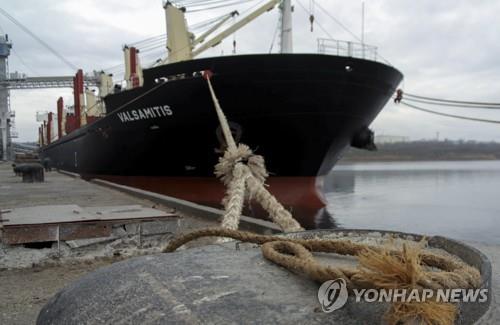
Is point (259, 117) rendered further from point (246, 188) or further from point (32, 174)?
point (32, 174)

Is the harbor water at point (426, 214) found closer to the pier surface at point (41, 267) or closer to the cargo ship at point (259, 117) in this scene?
the cargo ship at point (259, 117)

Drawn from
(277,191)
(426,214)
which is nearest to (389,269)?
(277,191)

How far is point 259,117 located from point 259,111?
0.15 metres

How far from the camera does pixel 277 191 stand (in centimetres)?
1219

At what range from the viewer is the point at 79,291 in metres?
1.40

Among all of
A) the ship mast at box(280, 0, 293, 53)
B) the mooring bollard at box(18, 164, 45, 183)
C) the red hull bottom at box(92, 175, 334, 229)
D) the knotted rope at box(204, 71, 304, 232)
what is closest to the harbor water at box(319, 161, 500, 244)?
the red hull bottom at box(92, 175, 334, 229)

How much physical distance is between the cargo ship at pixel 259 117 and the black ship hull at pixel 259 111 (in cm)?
2

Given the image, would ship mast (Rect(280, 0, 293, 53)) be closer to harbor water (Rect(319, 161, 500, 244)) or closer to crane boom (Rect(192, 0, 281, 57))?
crane boom (Rect(192, 0, 281, 57))

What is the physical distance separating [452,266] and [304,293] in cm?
46

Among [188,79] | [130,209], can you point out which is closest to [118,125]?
[188,79]

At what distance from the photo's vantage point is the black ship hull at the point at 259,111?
1099cm

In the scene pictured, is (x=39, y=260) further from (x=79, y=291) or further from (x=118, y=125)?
(x=118, y=125)

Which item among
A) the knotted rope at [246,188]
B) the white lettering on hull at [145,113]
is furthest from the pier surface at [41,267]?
the white lettering on hull at [145,113]

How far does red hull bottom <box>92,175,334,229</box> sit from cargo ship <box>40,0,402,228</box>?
3 cm
